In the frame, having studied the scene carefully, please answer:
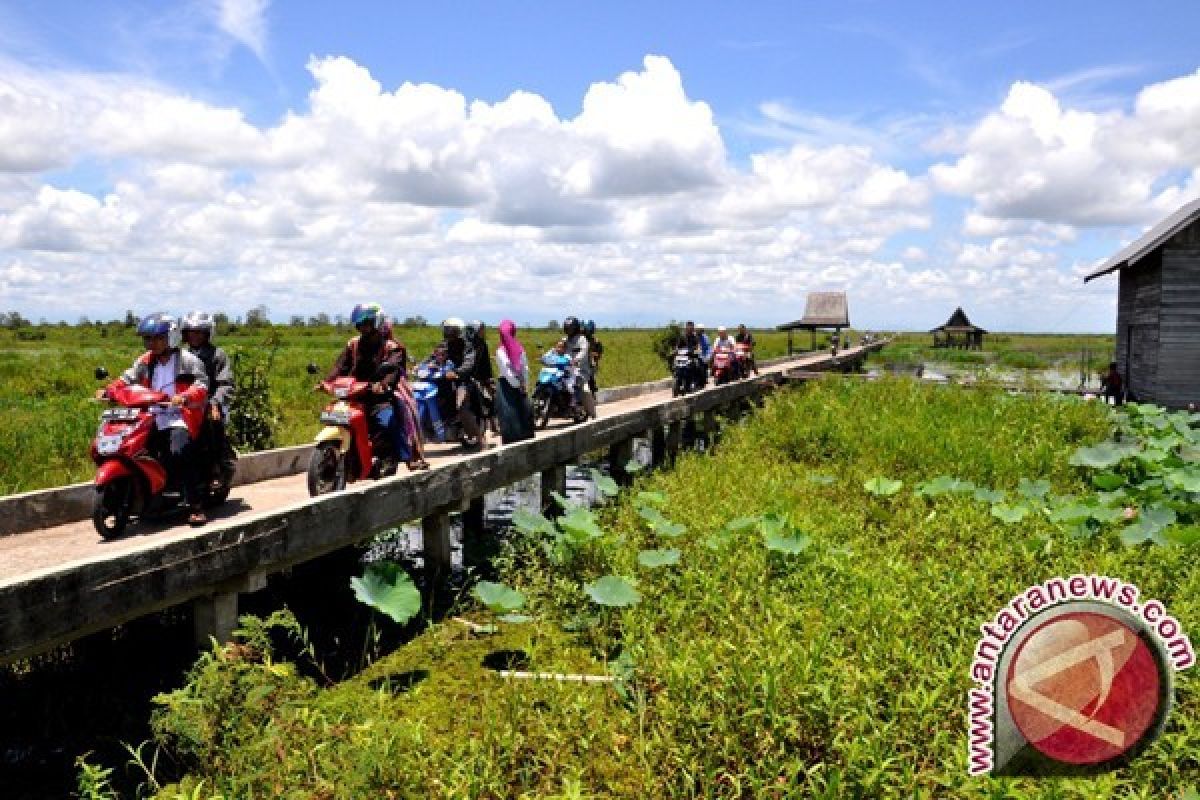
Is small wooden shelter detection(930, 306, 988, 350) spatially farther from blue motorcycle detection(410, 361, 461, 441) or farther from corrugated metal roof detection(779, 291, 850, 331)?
blue motorcycle detection(410, 361, 461, 441)

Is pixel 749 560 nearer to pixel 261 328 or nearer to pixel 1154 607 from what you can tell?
pixel 1154 607

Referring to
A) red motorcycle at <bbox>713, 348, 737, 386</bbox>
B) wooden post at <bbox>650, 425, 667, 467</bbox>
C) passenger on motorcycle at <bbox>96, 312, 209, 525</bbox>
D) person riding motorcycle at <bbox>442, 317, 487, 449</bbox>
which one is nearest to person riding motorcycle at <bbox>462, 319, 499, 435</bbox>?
person riding motorcycle at <bbox>442, 317, 487, 449</bbox>

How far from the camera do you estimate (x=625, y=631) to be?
5.42m

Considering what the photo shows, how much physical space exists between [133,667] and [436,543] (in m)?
2.50

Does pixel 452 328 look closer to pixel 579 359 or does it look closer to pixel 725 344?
pixel 579 359

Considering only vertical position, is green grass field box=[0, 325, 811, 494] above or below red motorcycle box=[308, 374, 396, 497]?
below

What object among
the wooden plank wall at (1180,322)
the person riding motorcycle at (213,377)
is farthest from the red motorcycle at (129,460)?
the wooden plank wall at (1180,322)

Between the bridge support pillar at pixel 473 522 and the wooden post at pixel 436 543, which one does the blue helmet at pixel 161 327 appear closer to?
the wooden post at pixel 436 543

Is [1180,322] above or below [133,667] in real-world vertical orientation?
above

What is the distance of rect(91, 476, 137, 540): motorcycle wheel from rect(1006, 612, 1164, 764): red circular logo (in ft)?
17.9

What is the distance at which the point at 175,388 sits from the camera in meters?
5.62

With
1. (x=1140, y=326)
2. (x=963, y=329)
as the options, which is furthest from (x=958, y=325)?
(x=1140, y=326)

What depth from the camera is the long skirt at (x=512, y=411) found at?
29.5 ft

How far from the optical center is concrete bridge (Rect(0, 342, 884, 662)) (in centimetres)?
371
